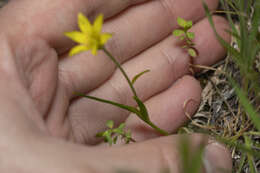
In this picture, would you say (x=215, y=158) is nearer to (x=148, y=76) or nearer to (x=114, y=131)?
(x=114, y=131)

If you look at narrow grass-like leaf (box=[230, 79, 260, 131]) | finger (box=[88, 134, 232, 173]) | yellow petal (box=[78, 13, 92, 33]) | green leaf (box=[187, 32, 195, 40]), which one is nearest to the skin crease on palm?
finger (box=[88, 134, 232, 173])

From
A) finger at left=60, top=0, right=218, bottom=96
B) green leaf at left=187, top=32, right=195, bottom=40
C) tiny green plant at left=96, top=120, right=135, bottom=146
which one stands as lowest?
tiny green plant at left=96, top=120, right=135, bottom=146

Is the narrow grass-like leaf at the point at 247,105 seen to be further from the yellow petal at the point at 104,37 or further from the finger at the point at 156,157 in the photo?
the yellow petal at the point at 104,37

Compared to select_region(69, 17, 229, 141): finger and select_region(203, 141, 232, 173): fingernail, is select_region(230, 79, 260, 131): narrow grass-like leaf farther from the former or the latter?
select_region(69, 17, 229, 141): finger

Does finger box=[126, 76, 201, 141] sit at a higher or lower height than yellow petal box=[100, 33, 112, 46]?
lower

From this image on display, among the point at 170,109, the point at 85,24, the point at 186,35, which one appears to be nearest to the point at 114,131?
the point at 170,109

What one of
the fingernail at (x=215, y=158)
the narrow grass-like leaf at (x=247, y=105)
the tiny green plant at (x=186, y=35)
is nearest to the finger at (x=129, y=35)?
the tiny green plant at (x=186, y=35)

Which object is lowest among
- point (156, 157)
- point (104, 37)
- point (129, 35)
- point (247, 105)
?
point (156, 157)

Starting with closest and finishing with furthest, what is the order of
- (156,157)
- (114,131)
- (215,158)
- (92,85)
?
(156,157)
(215,158)
(114,131)
(92,85)
